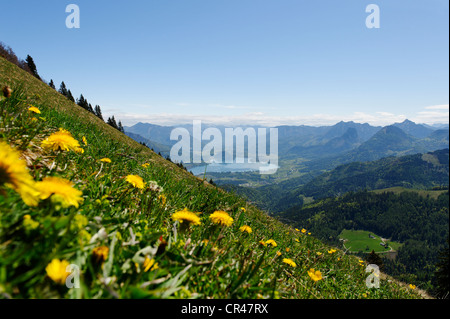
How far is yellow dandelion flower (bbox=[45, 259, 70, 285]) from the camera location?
3.30 ft

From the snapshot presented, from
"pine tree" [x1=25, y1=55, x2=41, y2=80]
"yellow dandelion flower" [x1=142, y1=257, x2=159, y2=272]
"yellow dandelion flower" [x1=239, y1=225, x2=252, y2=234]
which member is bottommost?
"yellow dandelion flower" [x1=239, y1=225, x2=252, y2=234]

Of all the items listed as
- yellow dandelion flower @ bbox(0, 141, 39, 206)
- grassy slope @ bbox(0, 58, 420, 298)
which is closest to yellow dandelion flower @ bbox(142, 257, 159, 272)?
grassy slope @ bbox(0, 58, 420, 298)

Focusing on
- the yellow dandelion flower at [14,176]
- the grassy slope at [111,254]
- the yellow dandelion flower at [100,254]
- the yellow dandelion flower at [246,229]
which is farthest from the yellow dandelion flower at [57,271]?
the yellow dandelion flower at [246,229]

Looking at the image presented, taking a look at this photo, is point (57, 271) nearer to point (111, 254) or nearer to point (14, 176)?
point (111, 254)

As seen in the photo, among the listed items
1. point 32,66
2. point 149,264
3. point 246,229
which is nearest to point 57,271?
point 149,264

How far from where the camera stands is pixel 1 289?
83 centimetres

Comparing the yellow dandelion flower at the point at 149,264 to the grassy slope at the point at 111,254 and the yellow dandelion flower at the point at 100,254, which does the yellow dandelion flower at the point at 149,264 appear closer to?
the grassy slope at the point at 111,254

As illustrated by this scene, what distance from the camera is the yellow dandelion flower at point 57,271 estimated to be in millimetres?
1005

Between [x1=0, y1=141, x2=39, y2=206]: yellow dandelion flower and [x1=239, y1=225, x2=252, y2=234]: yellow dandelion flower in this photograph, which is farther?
[x1=239, y1=225, x2=252, y2=234]: yellow dandelion flower

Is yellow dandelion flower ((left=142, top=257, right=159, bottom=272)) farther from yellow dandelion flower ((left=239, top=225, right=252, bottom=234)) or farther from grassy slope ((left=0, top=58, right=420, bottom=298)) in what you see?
yellow dandelion flower ((left=239, top=225, right=252, bottom=234))

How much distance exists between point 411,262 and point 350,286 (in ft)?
726

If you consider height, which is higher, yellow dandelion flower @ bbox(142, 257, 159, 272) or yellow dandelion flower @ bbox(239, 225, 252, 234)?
yellow dandelion flower @ bbox(142, 257, 159, 272)
